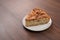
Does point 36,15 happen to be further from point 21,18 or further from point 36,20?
point 21,18

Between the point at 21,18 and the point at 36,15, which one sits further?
the point at 21,18

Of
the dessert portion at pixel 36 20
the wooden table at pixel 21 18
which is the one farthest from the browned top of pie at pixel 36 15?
the wooden table at pixel 21 18

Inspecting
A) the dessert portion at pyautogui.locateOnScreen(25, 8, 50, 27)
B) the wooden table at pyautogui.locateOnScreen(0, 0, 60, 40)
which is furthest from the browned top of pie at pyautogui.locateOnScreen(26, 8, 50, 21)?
the wooden table at pyautogui.locateOnScreen(0, 0, 60, 40)

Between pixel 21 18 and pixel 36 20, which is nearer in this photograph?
pixel 36 20

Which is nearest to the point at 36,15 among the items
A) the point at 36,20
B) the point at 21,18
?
the point at 36,20

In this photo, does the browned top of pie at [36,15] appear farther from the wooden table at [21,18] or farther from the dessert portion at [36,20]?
the wooden table at [21,18]

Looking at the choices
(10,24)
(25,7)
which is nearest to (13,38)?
(10,24)

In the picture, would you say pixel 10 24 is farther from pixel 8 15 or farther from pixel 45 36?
pixel 45 36

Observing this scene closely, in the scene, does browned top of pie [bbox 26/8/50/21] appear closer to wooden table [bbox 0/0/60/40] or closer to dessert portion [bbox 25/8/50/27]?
dessert portion [bbox 25/8/50/27]
